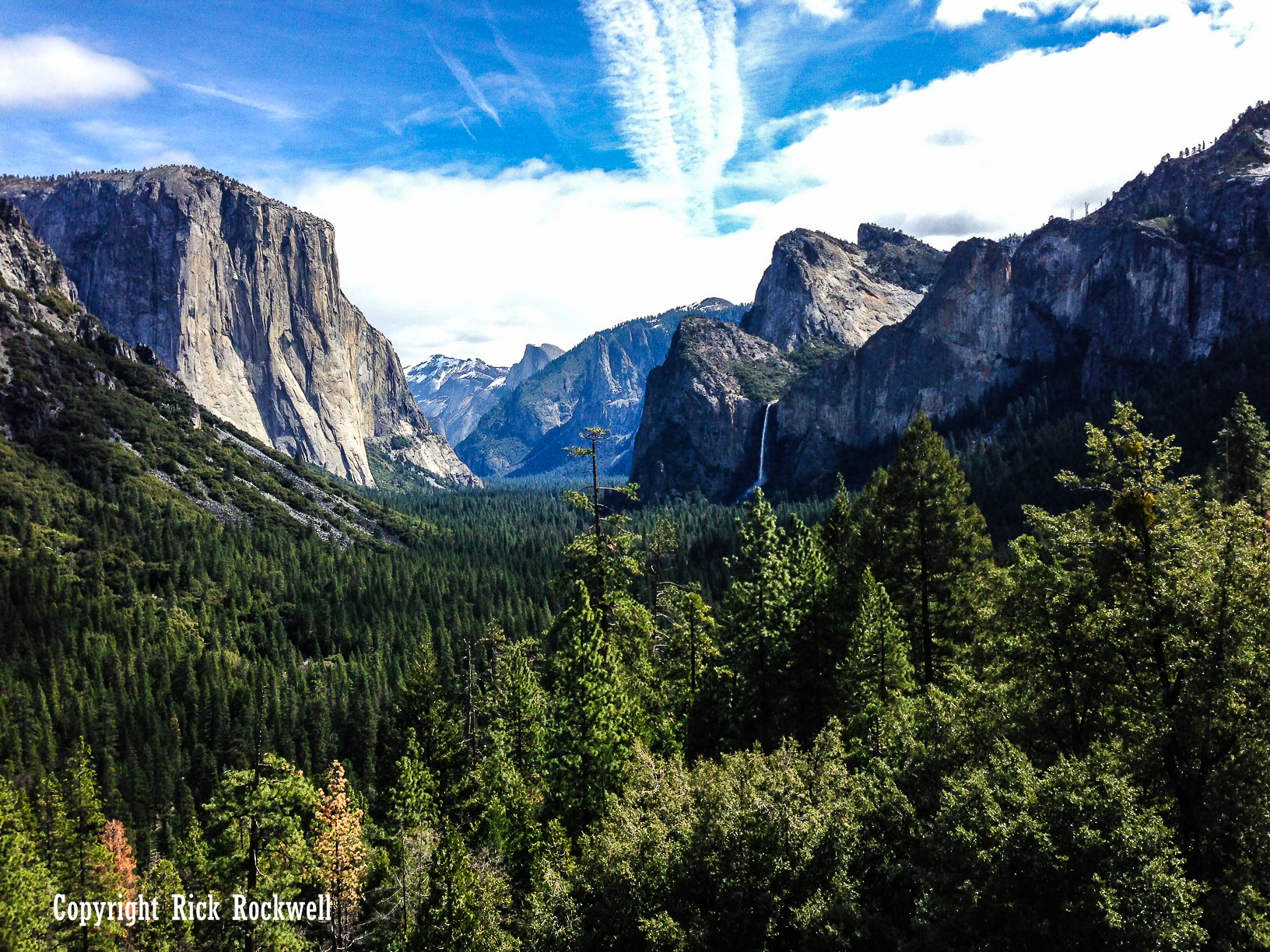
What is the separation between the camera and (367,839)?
4059 centimetres

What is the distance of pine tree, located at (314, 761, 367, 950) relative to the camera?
3069 centimetres

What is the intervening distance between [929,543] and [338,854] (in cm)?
2910

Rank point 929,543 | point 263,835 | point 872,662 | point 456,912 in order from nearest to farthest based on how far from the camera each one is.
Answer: point 456,912 → point 263,835 → point 872,662 → point 929,543

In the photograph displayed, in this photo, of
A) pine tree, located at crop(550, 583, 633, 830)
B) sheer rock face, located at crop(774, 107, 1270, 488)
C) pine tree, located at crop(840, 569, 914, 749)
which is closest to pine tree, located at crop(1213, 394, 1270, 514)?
pine tree, located at crop(840, 569, 914, 749)

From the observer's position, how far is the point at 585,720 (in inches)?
1064

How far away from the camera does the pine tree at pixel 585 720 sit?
87.9ft

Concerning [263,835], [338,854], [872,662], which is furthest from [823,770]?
[338,854]

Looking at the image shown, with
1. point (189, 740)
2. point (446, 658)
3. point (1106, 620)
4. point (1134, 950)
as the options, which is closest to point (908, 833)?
point (1134, 950)

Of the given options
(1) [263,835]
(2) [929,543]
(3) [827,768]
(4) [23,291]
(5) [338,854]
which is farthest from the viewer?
(4) [23,291]

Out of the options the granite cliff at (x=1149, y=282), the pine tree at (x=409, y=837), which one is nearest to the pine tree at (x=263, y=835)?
the pine tree at (x=409, y=837)

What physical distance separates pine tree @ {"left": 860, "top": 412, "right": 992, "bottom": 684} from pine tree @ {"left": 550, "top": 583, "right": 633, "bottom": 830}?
43.4 ft

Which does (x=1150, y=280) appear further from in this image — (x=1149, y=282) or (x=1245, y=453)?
(x=1245, y=453)

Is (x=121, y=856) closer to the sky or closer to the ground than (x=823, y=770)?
closer to the ground

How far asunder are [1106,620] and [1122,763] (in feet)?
11.2
